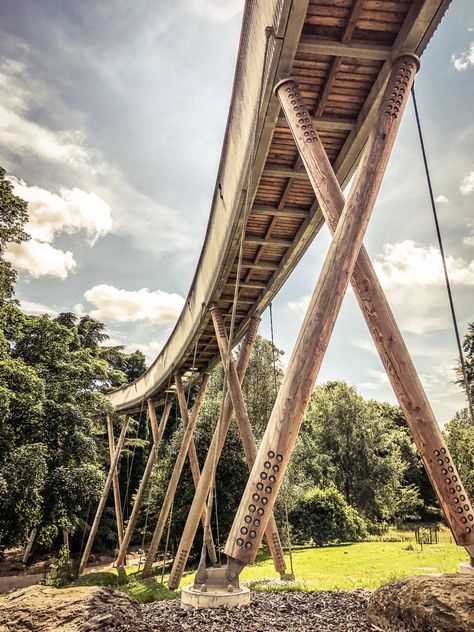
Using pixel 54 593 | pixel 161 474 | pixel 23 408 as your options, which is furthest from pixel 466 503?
pixel 161 474

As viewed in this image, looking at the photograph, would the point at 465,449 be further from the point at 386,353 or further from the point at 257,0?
the point at 257,0

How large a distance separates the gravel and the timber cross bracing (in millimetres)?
3515

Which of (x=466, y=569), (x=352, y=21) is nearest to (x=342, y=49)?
(x=352, y=21)

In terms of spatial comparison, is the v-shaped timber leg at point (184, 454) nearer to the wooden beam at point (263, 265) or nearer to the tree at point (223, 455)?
the tree at point (223, 455)

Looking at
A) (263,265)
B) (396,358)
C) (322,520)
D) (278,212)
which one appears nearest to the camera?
(396,358)

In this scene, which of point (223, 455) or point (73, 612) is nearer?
point (73, 612)

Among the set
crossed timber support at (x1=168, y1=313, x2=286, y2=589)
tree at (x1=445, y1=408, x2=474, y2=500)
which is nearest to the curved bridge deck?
crossed timber support at (x1=168, y1=313, x2=286, y2=589)

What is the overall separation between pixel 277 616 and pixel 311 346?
2.68m

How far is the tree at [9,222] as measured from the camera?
476 inches

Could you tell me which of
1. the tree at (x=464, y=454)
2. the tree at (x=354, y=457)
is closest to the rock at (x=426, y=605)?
the tree at (x=464, y=454)

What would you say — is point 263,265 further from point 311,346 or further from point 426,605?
point 426,605

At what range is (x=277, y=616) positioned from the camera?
415cm

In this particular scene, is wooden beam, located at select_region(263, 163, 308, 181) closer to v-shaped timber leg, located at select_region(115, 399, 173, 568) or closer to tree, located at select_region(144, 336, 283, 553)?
tree, located at select_region(144, 336, 283, 553)

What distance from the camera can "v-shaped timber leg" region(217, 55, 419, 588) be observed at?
319 centimetres
